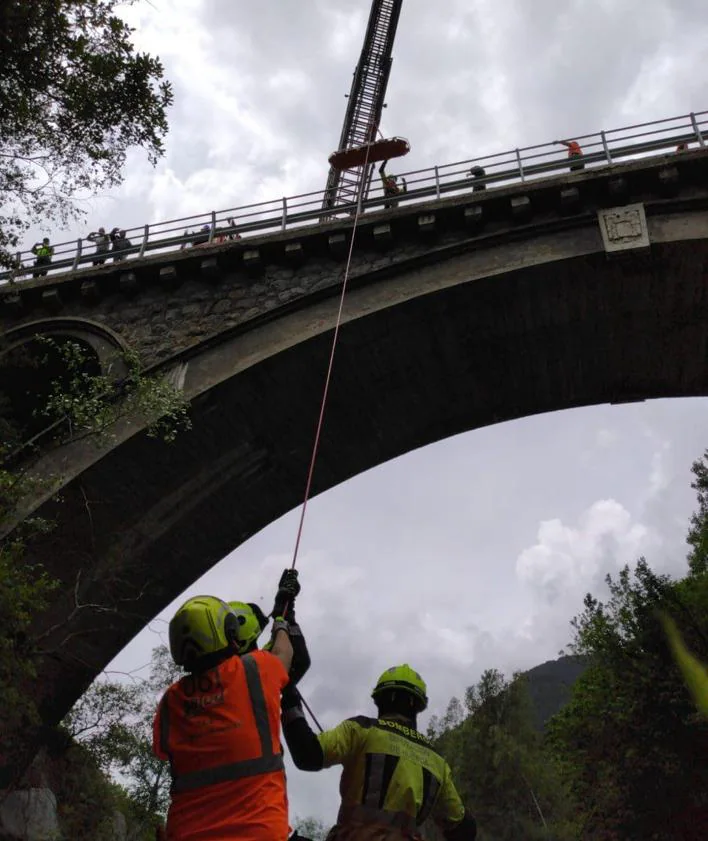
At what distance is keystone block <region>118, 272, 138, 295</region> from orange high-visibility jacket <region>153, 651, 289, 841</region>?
12328 mm

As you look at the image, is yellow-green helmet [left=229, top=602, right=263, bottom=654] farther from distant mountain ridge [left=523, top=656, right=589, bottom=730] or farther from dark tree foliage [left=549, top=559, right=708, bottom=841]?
distant mountain ridge [left=523, top=656, right=589, bottom=730]

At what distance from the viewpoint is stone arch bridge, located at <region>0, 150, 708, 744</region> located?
493 inches

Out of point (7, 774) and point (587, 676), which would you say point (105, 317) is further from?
point (587, 676)

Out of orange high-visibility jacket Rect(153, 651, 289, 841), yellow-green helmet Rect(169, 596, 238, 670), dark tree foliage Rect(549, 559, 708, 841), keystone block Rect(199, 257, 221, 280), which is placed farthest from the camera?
dark tree foliage Rect(549, 559, 708, 841)

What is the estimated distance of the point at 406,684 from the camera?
3457 mm

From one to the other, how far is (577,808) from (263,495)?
57.5 ft

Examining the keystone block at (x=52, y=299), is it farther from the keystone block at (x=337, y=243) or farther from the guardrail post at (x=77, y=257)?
the keystone block at (x=337, y=243)

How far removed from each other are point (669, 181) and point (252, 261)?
7.85 metres

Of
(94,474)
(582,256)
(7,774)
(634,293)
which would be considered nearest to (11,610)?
(94,474)

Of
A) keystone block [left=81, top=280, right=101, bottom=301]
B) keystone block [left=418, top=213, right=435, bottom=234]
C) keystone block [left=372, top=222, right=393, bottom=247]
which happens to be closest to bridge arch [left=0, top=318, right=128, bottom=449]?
keystone block [left=81, top=280, right=101, bottom=301]

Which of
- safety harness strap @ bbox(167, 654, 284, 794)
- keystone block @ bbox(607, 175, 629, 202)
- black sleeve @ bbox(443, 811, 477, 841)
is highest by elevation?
keystone block @ bbox(607, 175, 629, 202)

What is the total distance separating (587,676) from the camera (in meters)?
27.8

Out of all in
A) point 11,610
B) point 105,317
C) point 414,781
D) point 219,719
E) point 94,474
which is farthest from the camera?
point 105,317

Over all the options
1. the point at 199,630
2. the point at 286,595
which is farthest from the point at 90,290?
the point at 199,630
